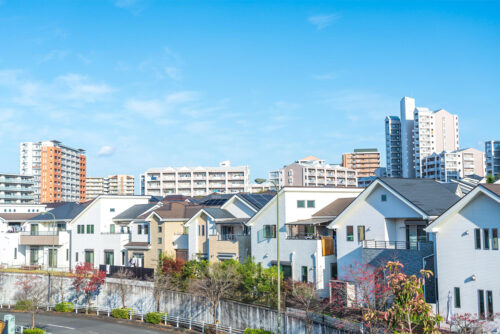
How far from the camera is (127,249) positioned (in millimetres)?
61875

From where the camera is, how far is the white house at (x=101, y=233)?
209ft

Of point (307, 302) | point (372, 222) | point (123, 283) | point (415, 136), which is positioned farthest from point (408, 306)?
point (415, 136)

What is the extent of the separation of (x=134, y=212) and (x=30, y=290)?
655 inches

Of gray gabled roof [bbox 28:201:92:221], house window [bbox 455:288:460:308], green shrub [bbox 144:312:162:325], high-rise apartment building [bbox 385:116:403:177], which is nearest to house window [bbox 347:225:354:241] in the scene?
house window [bbox 455:288:460:308]

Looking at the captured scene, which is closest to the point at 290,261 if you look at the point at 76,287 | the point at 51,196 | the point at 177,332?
the point at 177,332

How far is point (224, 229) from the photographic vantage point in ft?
171

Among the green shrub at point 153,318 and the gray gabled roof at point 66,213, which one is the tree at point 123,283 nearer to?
the green shrub at point 153,318

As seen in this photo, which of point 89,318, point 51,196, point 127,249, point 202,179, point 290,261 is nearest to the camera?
point 290,261

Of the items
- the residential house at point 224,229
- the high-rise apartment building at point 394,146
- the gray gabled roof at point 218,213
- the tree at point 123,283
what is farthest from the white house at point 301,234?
the high-rise apartment building at point 394,146

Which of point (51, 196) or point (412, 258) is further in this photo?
point (51, 196)

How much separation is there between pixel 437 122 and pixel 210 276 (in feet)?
410

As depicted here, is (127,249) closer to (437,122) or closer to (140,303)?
(140,303)

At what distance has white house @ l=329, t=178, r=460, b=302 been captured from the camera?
111 ft

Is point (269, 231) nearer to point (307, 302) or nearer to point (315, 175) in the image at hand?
point (307, 302)
